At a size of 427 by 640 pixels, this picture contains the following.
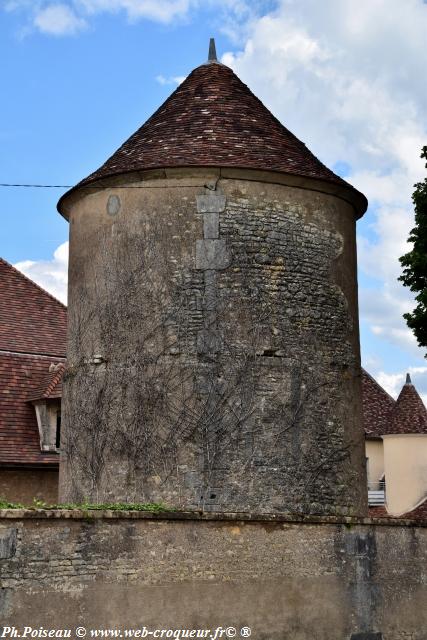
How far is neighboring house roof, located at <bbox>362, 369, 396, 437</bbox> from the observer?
28922 millimetres

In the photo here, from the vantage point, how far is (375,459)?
29.8 metres

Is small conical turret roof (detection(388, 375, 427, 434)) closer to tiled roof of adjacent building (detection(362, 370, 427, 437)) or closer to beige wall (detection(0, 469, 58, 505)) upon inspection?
tiled roof of adjacent building (detection(362, 370, 427, 437))

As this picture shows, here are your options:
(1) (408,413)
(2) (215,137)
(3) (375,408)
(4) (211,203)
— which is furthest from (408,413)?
(4) (211,203)

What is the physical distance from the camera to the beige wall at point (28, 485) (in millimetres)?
17516

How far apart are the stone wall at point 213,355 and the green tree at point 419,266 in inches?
62.7

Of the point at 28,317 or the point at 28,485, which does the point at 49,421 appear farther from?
the point at 28,317

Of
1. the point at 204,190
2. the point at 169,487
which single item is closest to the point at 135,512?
the point at 169,487

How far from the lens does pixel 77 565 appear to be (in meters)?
10.2

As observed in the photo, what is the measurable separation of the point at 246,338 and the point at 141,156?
3493mm

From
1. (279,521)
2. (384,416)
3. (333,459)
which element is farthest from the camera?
(384,416)

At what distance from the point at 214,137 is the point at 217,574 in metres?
7.83

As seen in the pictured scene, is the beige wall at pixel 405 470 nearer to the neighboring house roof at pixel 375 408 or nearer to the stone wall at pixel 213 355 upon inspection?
the neighboring house roof at pixel 375 408

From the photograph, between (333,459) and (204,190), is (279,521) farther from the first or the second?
(204,190)

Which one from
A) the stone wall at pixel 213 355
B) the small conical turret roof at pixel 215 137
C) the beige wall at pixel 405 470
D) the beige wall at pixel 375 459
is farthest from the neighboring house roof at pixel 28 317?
the beige wall at pixel 375 459
